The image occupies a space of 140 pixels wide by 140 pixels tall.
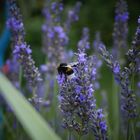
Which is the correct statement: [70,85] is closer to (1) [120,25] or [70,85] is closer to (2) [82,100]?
(2) [82,100]

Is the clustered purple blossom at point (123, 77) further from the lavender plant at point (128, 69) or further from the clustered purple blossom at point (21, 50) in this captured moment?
the clustered purple blossom at point (21, 50)

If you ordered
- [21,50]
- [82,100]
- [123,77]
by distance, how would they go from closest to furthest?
[82,100], [123,77], [21,50]

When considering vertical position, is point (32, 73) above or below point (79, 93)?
above

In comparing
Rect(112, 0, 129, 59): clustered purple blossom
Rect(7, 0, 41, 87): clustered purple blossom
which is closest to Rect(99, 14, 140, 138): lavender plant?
Rect(7, 0, 41, 87): clustered purple blossom

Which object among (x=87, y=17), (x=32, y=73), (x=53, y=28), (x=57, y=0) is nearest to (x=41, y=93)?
(x=53, y=28)

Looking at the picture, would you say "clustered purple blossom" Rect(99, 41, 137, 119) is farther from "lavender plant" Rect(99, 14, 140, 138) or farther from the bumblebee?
the bumblebee

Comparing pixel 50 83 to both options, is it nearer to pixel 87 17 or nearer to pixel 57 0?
pixel 57 0

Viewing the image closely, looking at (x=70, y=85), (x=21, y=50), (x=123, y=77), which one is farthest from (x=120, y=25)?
(x=70, y=85)
